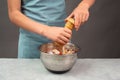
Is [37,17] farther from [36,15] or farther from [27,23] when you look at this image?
[27,23]

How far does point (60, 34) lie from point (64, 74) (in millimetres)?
167

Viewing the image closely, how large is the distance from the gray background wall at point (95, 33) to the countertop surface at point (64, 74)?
1160 mm

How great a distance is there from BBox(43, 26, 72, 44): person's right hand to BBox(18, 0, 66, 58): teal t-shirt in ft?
0.74

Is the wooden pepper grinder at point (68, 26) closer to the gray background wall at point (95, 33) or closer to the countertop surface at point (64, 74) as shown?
the countertop surface at point (64, 74)

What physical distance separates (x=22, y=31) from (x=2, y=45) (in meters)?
1.06

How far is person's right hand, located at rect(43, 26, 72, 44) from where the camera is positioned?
3.50 feet

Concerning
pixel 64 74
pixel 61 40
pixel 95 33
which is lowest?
pixel 95 33

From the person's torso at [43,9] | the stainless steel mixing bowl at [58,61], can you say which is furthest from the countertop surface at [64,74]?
the person's torso at [43,9]

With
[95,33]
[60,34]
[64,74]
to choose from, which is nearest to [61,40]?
[60,34]

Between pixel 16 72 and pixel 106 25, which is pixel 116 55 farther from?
pixel 16 72

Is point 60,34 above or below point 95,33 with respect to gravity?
above

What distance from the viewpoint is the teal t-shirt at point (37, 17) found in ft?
4.33

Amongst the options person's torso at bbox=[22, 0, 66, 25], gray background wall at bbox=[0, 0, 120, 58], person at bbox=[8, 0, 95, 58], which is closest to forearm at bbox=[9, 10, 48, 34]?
person at bbox=[8, 0, 95, 58]

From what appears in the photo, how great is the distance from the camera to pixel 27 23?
117 centimetres
